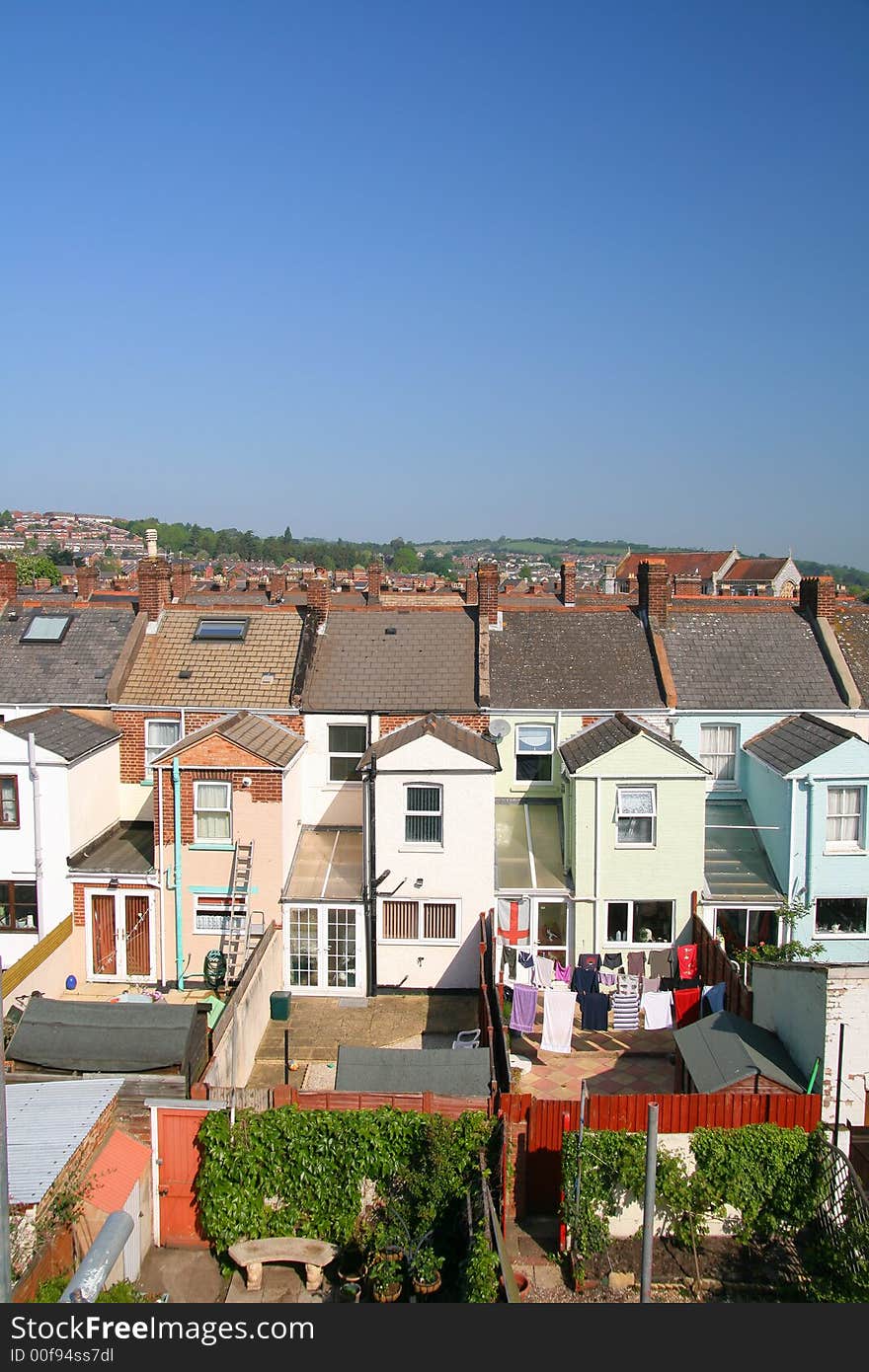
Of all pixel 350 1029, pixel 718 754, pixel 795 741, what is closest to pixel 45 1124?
pixel 350 1029

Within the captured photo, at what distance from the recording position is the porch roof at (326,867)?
2258 centimetres

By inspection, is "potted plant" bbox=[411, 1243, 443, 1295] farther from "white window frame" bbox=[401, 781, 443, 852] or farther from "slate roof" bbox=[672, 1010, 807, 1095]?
"white window frame" bbox=[401, 781, 443, 852]

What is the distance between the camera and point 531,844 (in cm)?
2456

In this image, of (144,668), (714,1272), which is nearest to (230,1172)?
(714,1272)

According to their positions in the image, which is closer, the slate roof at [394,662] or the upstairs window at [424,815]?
the upstairs window at [424,815]

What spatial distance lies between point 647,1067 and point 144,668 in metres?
16.2

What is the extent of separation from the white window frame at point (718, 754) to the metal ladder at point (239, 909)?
39.5ft

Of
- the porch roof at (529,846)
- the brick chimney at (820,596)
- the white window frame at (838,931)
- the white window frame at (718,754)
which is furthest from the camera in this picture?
the brick chimney at (820,596)

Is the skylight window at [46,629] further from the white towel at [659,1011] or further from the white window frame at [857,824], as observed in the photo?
the white window frame at [857,824]

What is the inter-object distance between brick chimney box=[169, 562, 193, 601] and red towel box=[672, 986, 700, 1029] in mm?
17951

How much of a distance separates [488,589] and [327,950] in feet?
37.6

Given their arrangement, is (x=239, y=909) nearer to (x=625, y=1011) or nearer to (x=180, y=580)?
(x=625, y=1011)

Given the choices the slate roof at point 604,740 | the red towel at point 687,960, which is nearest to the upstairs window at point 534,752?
the slate roof at point 604,740

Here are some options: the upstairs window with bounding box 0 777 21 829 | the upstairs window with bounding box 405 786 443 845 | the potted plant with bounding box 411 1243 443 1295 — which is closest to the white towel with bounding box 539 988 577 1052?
the upstairs window with bounding box 405 786 443 845
